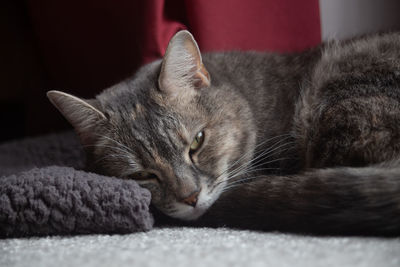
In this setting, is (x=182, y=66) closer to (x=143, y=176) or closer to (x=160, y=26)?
(x=143, y=176)

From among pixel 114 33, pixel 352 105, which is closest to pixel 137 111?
pixel 352 105

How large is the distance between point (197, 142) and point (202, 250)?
1.60ft

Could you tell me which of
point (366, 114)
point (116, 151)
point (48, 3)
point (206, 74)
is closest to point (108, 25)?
point (48, 3)

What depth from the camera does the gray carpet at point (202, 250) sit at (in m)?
0.83

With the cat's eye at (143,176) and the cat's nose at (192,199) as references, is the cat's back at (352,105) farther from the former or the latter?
the cat's eye at (143,176)

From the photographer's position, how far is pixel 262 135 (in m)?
1.53

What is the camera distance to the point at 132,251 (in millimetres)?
944

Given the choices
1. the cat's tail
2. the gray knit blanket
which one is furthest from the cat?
the gray knit blanket

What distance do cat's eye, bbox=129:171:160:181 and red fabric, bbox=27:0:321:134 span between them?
0.88 metres

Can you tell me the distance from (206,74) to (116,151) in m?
0.44

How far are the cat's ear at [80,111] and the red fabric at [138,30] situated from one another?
725 millimetres

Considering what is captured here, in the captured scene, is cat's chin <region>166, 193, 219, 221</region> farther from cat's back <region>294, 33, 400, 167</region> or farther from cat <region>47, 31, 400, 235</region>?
cat's back <region>294, 33, 400, 167</region>

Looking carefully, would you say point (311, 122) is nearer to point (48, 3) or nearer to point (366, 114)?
point (366, 114)

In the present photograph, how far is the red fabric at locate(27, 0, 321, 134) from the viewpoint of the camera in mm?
1940
